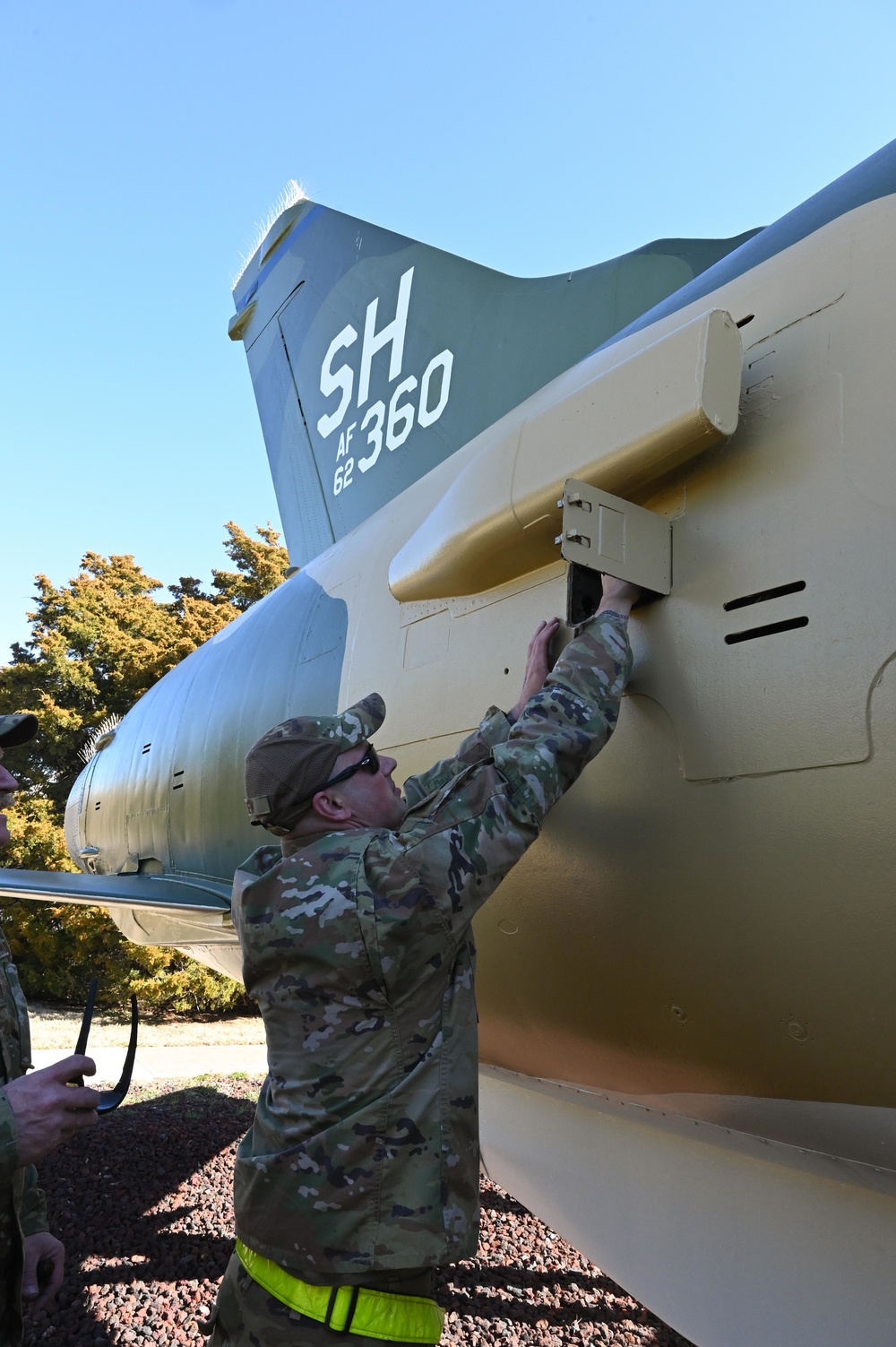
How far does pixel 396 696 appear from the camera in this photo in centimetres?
283

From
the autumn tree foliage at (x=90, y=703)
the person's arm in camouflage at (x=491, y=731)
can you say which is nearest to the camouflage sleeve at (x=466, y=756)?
the person's arm in camouflage at (x=491, y=731)

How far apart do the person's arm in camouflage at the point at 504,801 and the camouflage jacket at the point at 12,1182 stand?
2.55ft

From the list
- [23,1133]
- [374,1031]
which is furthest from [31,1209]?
[374,1031]

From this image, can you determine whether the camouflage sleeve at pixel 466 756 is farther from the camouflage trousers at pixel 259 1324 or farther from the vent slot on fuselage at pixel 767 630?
the camouflage trousers at pixel 259 1324

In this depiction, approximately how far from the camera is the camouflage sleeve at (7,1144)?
159 centimetres

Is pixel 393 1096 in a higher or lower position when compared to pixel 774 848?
lower

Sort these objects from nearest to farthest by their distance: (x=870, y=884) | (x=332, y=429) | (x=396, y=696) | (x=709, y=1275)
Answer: (x=870, y=884)
(x=709, y=1275)
(x=396, y=696)
(x=332, y=429)

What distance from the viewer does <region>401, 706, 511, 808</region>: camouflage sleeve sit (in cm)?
216

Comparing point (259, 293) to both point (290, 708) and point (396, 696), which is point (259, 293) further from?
point (396, 696)

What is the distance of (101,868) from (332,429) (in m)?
3.17

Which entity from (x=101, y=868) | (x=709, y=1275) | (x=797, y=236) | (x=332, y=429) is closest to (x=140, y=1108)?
(x=101, y=868)

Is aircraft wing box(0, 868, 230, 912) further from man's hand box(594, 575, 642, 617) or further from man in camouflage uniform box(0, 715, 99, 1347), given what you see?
man's hand box(594, 575, 642, 617)

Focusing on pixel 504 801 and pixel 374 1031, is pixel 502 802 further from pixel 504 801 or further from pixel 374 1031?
pixel 374 1031

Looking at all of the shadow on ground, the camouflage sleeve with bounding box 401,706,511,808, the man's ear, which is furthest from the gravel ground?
the man's ear
